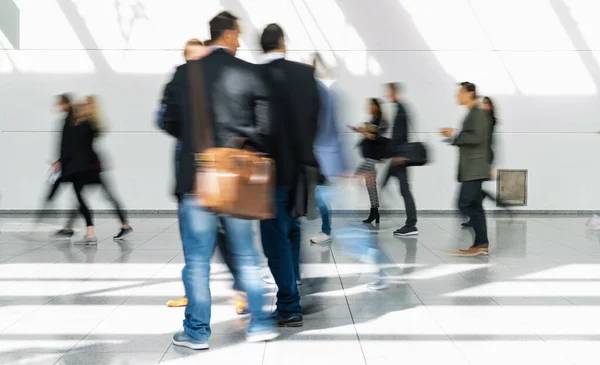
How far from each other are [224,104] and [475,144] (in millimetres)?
4438

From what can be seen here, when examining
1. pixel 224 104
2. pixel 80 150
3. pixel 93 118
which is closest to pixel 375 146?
pixel 93 118

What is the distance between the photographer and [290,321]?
523 centimetres

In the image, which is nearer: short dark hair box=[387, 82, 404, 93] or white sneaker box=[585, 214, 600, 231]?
short dark hair box=[387, 82, 404, 93]

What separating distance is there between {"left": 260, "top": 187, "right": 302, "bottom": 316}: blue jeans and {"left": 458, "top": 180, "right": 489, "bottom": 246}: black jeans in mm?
3453

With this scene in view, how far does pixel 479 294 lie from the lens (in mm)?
6324

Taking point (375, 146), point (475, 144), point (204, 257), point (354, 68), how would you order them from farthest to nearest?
point (354, 68) < point (375, 146) < point (475, 144) < point (204, 257)

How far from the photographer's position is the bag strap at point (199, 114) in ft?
14.1

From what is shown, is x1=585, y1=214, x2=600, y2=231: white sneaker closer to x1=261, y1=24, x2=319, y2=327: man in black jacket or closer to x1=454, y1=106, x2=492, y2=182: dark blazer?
x1=454, y1=106, x2=492, y2=182: dark blazer

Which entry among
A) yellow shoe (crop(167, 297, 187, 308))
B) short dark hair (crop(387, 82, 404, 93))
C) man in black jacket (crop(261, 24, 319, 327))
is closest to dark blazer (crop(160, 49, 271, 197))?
man in black jacket (crop(261, 24, 319, 327))

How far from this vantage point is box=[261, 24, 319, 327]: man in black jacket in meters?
5.06

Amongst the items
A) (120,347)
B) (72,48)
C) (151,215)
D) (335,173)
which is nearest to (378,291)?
(335,173)

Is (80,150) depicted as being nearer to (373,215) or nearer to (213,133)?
(373,215)

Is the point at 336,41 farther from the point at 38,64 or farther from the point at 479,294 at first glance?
the point at 479,294

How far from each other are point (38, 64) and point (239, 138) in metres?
9.50
